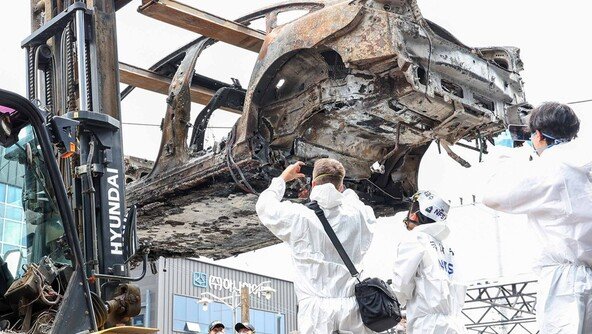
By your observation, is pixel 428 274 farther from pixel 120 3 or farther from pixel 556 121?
pixel 120 3

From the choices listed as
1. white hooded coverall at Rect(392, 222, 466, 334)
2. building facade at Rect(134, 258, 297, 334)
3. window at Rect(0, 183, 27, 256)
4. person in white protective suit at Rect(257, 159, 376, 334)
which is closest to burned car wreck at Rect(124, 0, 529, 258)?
white hooded coverall at Rect(392, 222, 466, 334)

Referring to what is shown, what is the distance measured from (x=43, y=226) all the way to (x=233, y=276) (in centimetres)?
3811

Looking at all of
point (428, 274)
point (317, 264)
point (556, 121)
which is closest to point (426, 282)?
point (428, 274)

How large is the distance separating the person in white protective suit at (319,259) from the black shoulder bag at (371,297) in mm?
49

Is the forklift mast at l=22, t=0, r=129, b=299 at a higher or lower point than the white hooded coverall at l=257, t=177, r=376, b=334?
higher

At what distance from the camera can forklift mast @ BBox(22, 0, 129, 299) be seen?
19.2ft

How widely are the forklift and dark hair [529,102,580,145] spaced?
2196 millimetres

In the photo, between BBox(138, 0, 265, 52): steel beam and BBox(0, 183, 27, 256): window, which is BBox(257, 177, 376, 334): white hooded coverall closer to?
BBox(0, 183, 27, 256): window

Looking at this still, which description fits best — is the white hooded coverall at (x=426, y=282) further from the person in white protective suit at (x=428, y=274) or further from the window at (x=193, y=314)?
the window at (x=193, y=314)

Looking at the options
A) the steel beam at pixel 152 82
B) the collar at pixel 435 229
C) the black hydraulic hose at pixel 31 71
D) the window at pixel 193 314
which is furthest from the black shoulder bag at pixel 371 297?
the window at pixel 193 314

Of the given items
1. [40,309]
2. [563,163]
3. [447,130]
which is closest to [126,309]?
[40,309]

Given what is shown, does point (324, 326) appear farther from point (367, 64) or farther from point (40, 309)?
point (367, 64)

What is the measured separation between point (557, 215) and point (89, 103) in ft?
12.3

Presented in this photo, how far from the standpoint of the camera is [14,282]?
4.84 meters
